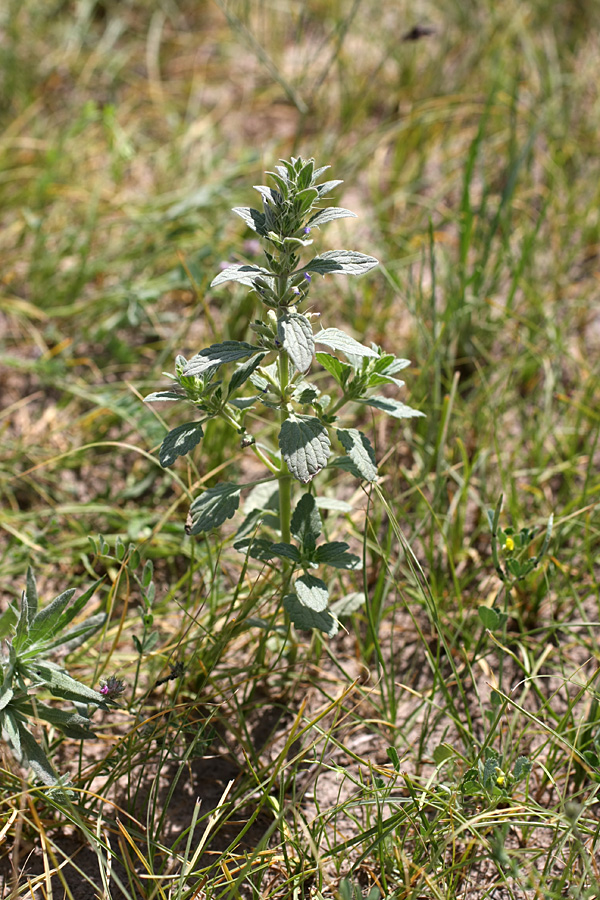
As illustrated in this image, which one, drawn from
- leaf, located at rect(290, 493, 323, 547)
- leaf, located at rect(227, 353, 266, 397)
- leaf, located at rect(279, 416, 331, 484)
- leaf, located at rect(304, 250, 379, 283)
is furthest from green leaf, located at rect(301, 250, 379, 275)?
leaf, located at rect(290, 493, 323, 547)

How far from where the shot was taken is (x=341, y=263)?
60.4 inches

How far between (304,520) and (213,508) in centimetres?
21

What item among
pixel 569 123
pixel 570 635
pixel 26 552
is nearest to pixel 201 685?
pixel 26 552

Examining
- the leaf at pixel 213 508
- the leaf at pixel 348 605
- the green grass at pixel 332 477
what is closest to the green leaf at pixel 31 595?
the green grass at pixel 332 477

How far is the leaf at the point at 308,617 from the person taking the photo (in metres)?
1.65

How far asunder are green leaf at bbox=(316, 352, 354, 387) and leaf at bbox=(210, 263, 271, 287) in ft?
0.71

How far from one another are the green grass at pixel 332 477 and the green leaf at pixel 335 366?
384 mm

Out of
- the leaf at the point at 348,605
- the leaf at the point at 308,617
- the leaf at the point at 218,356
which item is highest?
the leaf at the point at 218,356

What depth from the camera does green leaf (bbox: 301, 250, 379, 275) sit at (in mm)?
1504

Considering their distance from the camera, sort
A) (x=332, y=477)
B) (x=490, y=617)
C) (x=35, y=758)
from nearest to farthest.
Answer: (x=35, y=758) < (x=490, y=617) < (x=332, y=477)

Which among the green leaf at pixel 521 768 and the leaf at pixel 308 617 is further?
the leaf at pixel 308 617

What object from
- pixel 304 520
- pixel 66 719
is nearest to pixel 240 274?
pixel 304 520

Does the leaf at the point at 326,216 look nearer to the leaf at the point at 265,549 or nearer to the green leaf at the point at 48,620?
the leaf at the point at 265,549

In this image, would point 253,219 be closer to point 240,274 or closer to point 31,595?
point 240,274
